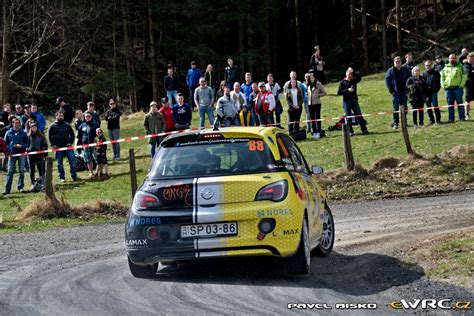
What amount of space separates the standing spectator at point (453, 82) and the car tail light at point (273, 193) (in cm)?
1721

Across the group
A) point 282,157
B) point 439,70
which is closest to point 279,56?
point 439,70

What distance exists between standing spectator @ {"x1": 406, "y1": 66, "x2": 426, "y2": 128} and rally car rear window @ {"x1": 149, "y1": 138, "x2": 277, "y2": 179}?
1603 cm

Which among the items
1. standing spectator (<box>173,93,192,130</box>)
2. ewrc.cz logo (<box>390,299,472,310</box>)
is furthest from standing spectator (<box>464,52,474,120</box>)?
ewrc.cz logo (<box>390,299,472,310</box>)

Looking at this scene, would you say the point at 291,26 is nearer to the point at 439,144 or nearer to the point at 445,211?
the point at 439,144

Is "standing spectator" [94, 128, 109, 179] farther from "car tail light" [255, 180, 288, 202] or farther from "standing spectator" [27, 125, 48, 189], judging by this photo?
→ "car tail light" [255, 180, 288, 202]

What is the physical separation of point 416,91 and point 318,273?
1679 cm

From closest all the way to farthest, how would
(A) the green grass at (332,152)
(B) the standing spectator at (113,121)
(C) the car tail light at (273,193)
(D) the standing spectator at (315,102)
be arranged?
(C) the car tail light at (273,193) < (A) the green grass at (332,152) < (D) the standing spectator at (315,102) < (B) the standing spectator at (113,121)

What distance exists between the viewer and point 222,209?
957cm

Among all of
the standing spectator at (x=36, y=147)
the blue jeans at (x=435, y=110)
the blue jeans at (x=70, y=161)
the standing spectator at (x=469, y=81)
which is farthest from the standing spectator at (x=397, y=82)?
the standing spectator at (x=36, y=147)

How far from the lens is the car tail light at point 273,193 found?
9625 millimetres

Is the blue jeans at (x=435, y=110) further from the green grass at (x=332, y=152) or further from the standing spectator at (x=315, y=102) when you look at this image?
the standing spectator at (x=315, y=102)

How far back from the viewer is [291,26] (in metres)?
64.6

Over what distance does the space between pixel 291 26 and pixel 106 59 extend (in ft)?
47.7

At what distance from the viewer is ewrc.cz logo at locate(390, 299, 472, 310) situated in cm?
789
